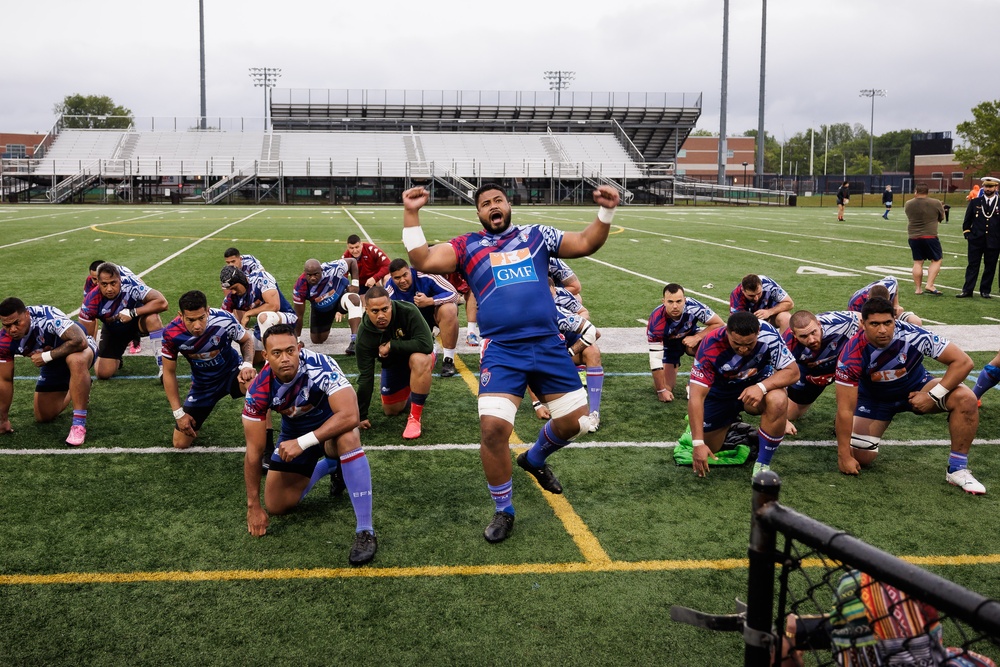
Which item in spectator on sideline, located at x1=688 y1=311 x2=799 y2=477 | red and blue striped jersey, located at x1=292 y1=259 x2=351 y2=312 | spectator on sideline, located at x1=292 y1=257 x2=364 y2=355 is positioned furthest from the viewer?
red and blue striped jersey, located at x1=292 y1=259 x2=351 y2=312

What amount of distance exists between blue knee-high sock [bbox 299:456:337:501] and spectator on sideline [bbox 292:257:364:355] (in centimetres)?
516

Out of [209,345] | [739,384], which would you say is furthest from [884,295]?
[209,345]

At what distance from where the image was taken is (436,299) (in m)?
9.82

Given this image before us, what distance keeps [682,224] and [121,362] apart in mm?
27403

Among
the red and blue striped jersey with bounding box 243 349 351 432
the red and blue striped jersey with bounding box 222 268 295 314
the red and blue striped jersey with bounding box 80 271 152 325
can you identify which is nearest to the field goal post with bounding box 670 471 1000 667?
the red and blue striped jersey with bounding box 243 349 351 432

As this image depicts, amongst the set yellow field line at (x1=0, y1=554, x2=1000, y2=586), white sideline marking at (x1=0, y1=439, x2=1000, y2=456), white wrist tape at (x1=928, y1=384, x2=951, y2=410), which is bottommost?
yellow field line at (x1=0, y1=554, x2=1000, y2=586)

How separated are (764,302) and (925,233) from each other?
856 cm

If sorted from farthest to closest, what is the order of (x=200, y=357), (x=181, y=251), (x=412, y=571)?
1. (x=181, y=251)
2. (x=200, y=357)
3. (x=412, y=571)

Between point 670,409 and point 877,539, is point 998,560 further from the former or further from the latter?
point 670,409

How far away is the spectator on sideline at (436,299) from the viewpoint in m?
9.62

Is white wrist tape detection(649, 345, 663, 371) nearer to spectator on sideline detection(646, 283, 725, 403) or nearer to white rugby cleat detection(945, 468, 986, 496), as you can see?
spectator on sideline detection(646, 283, 725, 403)

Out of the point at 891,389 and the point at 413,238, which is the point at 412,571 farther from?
the point at 891,389

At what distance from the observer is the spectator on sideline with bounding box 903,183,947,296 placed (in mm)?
15648

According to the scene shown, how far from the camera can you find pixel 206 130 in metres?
63.5
